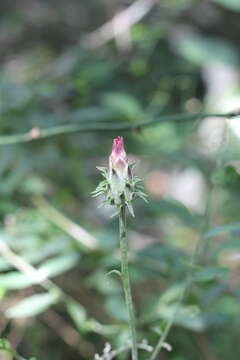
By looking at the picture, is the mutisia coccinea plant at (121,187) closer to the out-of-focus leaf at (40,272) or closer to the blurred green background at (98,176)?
the blurred green background at (98,176)

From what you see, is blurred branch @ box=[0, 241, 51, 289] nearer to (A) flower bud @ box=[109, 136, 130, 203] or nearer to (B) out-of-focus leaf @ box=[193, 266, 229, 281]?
(B) out-of-focus leaf @ box=[193, 266, 229, 281]

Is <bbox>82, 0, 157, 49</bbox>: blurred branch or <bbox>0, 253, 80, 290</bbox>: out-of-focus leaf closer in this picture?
<bbox>0, 253, 80, 290</bbox>: out-of-focus leaf

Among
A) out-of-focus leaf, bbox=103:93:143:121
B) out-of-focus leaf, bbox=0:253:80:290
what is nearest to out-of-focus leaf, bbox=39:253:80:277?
out-of-focus leaf, bbox=0:253:80:290

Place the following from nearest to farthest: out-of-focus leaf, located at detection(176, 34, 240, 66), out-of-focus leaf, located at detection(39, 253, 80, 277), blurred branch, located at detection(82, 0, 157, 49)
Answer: out-of-focus leaf, located at detection(39, 253, 80, 277)
blurred branch, located at detection(82, 0, 157, 49)
out-of-focus leaf, located at detection(176, 34, 240, 66)

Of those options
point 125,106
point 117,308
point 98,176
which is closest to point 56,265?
point 117,308

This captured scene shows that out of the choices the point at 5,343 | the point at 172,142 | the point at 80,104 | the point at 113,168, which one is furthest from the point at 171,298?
the point at 80,104

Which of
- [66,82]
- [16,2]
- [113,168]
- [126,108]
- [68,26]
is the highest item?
[16,2]

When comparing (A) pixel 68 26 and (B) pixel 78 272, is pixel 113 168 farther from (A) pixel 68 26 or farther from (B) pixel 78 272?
(A) pixel 68 26
